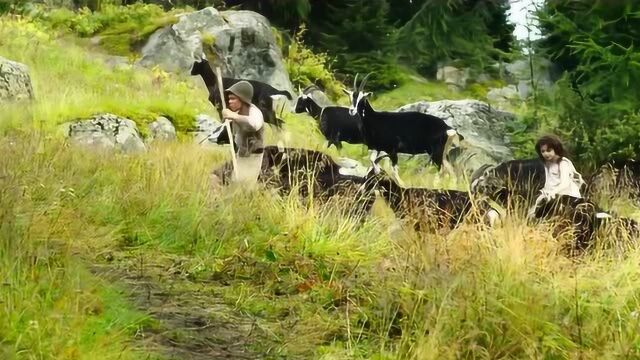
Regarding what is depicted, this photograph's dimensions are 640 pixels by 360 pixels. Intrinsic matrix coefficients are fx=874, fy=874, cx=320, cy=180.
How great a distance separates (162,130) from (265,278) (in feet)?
24.7

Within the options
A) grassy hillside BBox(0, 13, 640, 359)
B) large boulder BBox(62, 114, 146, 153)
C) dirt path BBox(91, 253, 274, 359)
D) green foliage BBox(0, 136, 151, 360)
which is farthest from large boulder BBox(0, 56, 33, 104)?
dirt path BBox(91, 253, 274, 359)

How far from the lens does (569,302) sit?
4129 millimetres

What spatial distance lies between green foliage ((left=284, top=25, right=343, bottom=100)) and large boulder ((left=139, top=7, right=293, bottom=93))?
1.02m

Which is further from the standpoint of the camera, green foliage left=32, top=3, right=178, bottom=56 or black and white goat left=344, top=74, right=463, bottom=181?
green foliage left=32, top=3, right=178, bottom=56

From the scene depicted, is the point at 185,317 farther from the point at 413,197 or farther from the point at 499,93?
the point at 499,93

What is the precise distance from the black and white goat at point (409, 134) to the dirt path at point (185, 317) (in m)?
8.66

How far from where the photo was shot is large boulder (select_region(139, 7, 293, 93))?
18094 millimetres

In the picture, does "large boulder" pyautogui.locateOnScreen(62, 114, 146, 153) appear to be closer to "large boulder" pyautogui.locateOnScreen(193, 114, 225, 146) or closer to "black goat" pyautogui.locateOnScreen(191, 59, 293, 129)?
"large boulder" pyautogui.locateOnScreen(193, 114, 225, 146)

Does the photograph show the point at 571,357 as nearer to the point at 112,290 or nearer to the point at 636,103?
the point at 112,290

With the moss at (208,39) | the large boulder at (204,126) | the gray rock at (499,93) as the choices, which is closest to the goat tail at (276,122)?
the large boulder at (204,126)

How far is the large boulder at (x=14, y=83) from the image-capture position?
11469mm

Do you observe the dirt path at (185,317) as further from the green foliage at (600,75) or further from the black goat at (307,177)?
the green foliage at (600,75)

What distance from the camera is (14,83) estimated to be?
38.2ft

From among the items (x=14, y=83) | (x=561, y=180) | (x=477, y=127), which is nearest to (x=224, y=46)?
(x=477, y=127)
